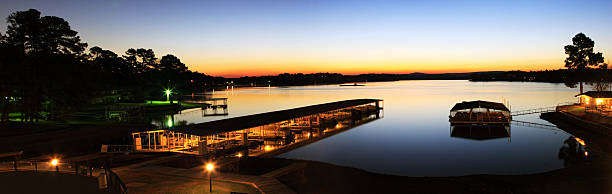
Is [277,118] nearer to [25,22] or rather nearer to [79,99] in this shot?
[79,99]

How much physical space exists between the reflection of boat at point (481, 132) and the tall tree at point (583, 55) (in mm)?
23855

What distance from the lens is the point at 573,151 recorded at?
1104 inches

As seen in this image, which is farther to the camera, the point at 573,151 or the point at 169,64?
the point at 169,64

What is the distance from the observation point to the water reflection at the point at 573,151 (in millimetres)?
24734

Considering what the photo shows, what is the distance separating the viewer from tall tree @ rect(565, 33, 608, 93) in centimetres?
5388

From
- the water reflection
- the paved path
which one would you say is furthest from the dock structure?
the water reflection

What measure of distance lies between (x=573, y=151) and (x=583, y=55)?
36079 mm

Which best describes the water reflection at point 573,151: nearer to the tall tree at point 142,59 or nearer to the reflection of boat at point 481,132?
the reflection of boat at point 481,132

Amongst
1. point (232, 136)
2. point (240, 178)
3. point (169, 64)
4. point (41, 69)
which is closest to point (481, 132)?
point (232, 136)

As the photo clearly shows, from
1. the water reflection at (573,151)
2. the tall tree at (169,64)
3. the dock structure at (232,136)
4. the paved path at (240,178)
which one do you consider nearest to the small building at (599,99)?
the water reflection at (573,151)

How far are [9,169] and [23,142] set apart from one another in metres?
14.2

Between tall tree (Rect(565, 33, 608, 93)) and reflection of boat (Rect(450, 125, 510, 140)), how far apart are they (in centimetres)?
2385

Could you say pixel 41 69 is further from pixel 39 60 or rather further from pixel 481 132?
pixel 481 132

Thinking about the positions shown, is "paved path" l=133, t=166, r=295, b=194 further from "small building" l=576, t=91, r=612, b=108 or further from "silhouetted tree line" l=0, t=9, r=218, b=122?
"small building" l=576, t=91, r=612, b=108
